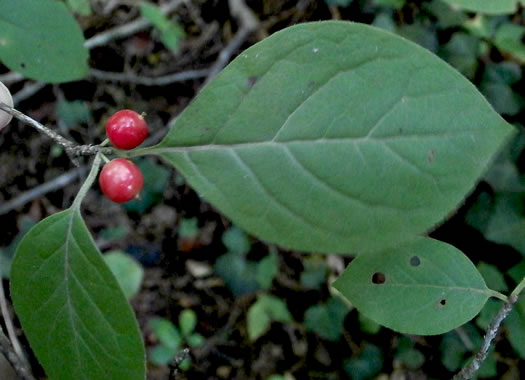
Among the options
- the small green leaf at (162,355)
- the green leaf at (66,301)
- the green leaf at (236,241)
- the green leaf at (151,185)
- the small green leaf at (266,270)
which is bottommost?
the small green leaf at (162,355)

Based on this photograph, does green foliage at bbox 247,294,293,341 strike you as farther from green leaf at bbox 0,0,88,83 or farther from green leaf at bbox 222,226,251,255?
green leaf at bbox 0,0,88,83

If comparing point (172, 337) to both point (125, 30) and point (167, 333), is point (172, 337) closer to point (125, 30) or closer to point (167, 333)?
point (167, 333)

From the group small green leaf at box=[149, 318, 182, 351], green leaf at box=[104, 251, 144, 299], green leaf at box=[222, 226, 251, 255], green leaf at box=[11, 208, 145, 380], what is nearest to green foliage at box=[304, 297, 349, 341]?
green leaf at box=[222, 226, 251, 255]

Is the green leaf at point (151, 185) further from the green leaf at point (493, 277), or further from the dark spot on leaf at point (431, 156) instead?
the dark spot on leaf at point (431, 156)

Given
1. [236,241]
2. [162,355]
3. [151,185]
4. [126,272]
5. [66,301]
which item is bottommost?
[162,355]

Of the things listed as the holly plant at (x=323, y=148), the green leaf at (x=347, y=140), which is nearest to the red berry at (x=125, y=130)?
the holly plant at (x=323, y=148)

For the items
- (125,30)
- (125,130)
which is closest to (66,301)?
(125,130)
